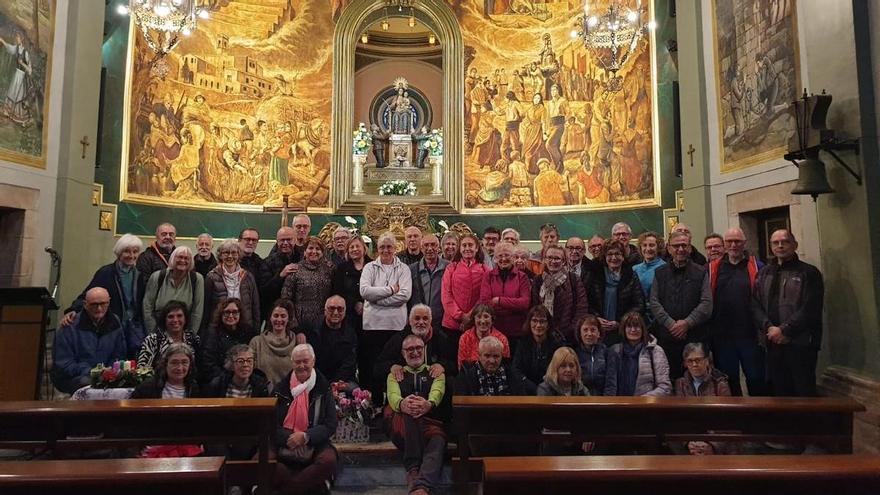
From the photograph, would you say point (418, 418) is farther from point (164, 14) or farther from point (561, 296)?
point (164, 14)

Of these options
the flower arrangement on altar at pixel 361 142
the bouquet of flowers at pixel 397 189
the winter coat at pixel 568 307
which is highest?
the flower arrangement on altar at pixel 361 142

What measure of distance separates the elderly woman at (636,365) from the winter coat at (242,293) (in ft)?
10.4

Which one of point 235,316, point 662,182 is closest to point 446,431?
point 235,316

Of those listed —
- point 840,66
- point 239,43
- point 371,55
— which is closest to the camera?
point 840,66

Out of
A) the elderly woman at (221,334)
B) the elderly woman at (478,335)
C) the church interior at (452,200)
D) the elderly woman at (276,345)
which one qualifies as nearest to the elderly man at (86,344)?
the church interior at (452,200)

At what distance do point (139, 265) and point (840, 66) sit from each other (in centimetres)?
702

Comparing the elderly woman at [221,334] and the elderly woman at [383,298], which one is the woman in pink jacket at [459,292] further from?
the elderly woman at [221,334]

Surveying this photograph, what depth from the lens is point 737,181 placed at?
792 cm

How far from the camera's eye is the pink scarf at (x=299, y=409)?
400 centimetres

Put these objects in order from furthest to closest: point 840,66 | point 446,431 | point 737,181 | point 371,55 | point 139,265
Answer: point 371,55 < point 737,181 < point 139,265 < point 840,66 < point 446,431

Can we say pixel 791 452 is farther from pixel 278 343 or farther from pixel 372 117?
pixel 372 117

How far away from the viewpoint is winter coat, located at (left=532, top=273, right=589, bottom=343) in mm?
4938

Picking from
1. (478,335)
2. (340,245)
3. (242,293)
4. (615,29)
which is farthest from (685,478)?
(615,29)

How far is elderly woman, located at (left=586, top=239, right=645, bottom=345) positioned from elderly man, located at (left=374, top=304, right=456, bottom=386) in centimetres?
152
